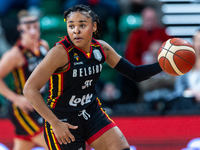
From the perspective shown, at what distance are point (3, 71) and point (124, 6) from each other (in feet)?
13.9

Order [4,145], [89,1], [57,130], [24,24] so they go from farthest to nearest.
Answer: [89,1]
[4,145]
[24,24]
[57,130]

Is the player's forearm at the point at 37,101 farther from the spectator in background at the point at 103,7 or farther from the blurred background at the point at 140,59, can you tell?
the spectator in background at the point at 103,7

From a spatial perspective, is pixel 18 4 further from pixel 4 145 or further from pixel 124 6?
pixel 4 145

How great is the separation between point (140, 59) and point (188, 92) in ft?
4.61

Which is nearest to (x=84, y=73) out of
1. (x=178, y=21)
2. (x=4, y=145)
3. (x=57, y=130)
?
(x=57, y=130)

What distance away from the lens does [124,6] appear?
7.38 meters

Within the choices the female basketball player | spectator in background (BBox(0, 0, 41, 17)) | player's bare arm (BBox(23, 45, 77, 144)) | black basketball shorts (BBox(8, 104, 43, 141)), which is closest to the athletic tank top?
black basketball shorts (BBox(8, 104, 43, 141))

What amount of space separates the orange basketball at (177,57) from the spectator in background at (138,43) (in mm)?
3261

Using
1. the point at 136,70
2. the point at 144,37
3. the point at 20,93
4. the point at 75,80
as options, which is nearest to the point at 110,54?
the point at 136,70

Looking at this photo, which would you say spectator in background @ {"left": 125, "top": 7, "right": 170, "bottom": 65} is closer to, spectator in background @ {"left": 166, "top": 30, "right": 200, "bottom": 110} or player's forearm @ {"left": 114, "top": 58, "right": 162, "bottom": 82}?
spectator in background @ {"left": 166, "top": 30, "right": 200, "bottom": 110}

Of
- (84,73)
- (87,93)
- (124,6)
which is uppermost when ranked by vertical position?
(124,6)

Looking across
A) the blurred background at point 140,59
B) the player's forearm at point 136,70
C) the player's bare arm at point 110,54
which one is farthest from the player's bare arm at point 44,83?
the blurred background at point 140,59

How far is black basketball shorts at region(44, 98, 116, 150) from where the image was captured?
2.77 metres

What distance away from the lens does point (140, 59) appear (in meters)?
6.28
